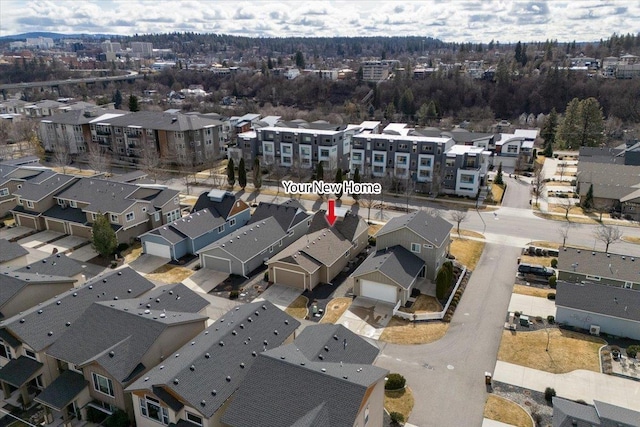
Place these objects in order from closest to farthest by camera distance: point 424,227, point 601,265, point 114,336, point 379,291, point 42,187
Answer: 1. point 114,336
2. point 379,291
3. point 601,265
4. point 424,227
5. point 42,187

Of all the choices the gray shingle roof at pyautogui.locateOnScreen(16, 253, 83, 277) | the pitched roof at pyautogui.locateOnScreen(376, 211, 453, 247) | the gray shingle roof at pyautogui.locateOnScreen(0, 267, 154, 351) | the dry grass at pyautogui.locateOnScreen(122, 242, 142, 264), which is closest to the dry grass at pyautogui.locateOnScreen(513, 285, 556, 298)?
the pitched roof at pyautogui.locateOnScreen(376, 211, 453, 247)

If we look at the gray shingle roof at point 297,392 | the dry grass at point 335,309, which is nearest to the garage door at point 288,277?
the dry grass at point 335,309

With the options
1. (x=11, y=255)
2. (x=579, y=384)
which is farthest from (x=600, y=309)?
(x=11, y=255)

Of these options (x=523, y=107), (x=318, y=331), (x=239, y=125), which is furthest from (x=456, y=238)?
(x=523, y=107)

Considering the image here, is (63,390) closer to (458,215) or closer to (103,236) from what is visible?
(103,236)

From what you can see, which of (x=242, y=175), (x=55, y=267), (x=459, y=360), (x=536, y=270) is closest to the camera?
(x=459, y=360)

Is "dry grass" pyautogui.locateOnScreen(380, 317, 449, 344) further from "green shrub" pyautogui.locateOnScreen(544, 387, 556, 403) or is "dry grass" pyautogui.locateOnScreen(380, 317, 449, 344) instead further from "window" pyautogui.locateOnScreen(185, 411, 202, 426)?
"window" pyautogui.locateOnScreen(185, 411, 202, 426)

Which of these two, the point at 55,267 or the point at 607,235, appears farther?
the point at 607,235
